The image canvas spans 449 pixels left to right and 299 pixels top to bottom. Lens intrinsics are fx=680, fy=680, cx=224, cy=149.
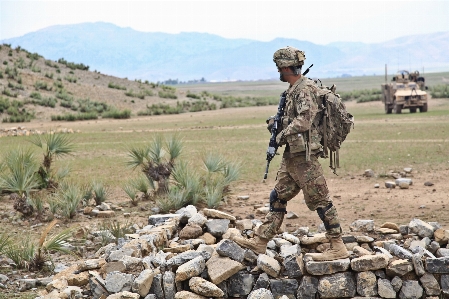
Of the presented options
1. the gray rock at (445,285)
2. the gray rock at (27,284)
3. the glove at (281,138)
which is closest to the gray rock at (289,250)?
the glove at (281,138)

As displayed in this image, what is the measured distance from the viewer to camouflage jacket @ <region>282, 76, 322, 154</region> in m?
6.84

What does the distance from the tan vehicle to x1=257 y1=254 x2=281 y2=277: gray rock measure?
2928 centimetres

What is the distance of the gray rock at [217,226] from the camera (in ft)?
27.9

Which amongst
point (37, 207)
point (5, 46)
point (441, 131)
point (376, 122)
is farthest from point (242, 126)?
point (5, 46)

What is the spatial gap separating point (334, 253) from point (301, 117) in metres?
1.43

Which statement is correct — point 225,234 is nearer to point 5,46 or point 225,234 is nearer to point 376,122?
point 376,122

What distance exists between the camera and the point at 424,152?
60.2ft

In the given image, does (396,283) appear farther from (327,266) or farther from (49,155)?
(49,155)

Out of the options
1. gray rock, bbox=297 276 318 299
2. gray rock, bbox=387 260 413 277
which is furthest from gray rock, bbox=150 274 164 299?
gray rock, bbox=387 260 413 277

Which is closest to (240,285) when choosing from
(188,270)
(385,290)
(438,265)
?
(188,270)

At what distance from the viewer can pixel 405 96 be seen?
34875mm

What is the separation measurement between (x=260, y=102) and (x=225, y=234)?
46707 mm

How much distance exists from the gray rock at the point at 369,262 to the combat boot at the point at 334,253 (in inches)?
5.1

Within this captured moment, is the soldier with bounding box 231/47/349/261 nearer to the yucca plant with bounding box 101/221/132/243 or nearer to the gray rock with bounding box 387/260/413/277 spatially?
the gray rock with bounding box 387/260/413/277
